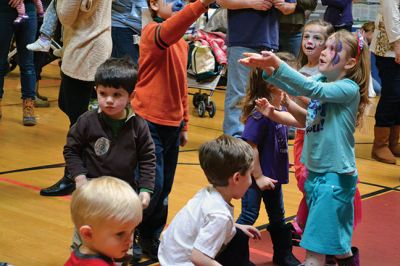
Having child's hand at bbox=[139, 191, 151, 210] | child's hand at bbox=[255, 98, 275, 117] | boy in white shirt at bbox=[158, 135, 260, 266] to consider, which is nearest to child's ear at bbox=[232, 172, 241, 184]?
boy in white shirt at bbox=[158, 135, 260, 266]

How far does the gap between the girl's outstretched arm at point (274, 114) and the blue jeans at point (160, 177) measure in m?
0.56

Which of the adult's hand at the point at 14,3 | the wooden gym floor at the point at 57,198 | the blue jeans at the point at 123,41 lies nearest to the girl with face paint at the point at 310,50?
the wooden gym floor at the point at 57,198

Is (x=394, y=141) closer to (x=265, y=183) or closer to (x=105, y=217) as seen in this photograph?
(x=265, y=183)

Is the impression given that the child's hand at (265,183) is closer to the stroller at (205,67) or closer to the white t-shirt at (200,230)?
the white t-shirt at (200,230)

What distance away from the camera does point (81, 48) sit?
466 cm

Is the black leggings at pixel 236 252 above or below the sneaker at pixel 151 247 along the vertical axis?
above

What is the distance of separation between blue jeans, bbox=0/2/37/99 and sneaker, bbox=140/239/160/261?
314 cm

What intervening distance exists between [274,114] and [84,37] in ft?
5.52

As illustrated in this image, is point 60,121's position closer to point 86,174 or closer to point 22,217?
point 22,217

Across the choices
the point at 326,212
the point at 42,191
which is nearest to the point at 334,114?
the point at 326,212

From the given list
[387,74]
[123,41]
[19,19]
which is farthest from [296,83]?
[19,19]

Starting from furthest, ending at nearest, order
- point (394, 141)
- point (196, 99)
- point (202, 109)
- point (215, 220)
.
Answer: point (196, 99) → point (202, 109) → point (394, 141) → point (215, 220)

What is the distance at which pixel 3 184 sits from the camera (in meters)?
5.06

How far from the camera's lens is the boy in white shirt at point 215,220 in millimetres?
2758
